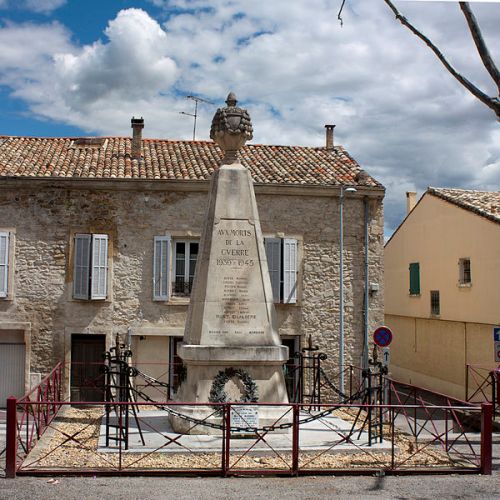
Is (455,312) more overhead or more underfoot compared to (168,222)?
more underfoot

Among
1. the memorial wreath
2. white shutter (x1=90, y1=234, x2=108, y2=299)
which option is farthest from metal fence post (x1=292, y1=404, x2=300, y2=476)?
white shutter (x1=90, y1=234, x2=108, y2=299)

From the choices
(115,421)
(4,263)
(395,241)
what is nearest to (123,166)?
(4,263)

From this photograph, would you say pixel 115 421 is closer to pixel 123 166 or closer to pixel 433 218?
pixel 123 166

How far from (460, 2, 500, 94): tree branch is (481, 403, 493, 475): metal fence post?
409 cm

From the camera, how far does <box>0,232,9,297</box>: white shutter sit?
15516 millimetres

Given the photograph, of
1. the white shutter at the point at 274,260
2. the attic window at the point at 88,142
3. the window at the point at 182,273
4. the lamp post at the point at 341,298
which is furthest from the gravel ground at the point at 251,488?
the attic window at the point at 88,142

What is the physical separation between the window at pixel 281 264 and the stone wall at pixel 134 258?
23 centimetres

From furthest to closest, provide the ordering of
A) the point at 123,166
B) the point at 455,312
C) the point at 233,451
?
the point at 455,312 < the point at 123,166 < the point at 233,451

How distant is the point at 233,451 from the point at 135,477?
1668mm

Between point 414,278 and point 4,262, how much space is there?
1232 centimetres

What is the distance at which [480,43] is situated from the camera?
8.18 metres

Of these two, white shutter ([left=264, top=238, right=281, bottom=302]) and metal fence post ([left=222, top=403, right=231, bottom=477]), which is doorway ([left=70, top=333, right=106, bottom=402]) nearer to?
white shutter ([left=264, top=238, right=281, bottom=302])

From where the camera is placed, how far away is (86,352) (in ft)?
52.4

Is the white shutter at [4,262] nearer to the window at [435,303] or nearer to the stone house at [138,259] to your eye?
the stone house at [138,259]
